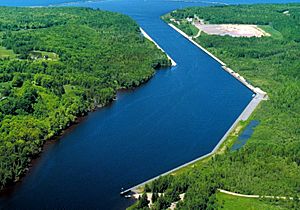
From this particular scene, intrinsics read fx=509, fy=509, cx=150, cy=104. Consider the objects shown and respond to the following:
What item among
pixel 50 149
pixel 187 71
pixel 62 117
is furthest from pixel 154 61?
pixel 50 149

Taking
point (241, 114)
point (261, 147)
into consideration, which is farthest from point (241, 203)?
point (241, 114)

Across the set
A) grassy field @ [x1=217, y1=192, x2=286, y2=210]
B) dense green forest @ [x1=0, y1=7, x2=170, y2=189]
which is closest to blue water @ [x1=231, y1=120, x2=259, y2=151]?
grassy field @ [x1=217, y1=192, x2=286, y2=210]

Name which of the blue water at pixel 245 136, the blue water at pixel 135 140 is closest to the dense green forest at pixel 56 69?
the blue water at pixel 135 140

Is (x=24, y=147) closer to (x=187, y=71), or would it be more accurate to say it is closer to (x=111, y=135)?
(x=111, y=135)

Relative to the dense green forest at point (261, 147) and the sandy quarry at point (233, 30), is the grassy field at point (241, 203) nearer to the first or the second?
the dense green forest at point (261, 147)

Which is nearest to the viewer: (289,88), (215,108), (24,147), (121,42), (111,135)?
(24,147)

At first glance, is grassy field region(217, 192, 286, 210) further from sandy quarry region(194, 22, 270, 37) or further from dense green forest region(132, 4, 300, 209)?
sandy quarry region(194, 22, 270, 37)
